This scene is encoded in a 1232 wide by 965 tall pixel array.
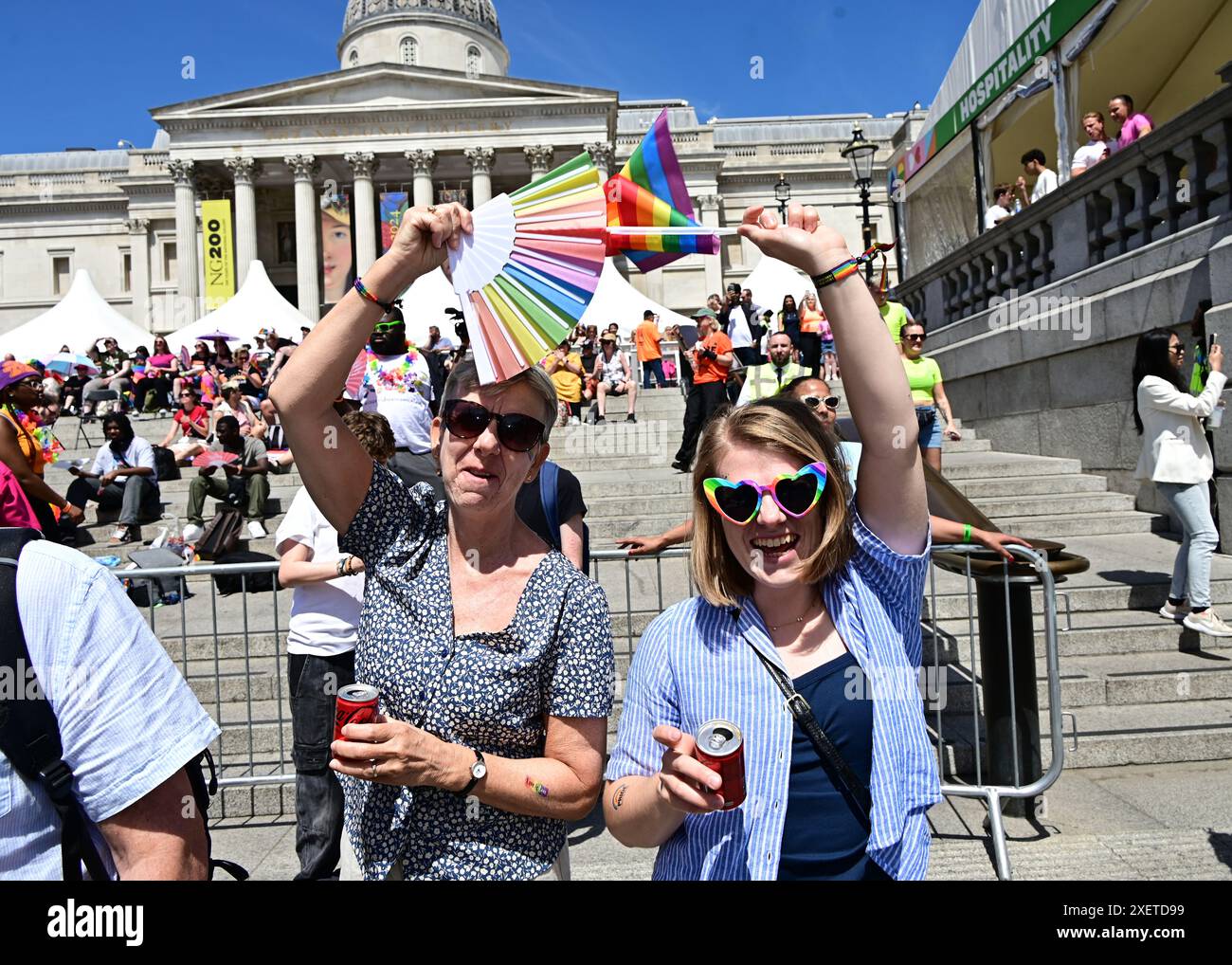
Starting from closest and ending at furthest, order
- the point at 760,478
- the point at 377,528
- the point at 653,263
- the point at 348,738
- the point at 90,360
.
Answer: the point at 348,738, the point at 760,478, the point at 377,528, the point at 653,263, the point at 90,360

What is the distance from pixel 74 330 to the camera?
30.5m

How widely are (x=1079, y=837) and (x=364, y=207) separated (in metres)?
53.3

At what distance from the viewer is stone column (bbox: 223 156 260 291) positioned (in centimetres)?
5288

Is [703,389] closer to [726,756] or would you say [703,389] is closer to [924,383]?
[924,383]

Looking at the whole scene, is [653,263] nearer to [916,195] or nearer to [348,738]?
[348,738]

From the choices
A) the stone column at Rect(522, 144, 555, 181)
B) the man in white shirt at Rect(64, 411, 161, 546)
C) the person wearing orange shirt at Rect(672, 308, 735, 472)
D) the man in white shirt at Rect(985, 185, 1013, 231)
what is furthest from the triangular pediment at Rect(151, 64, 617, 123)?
the man in white shirt at Rect(64, 411, 161, 546)

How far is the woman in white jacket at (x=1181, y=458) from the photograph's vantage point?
20.2 feet

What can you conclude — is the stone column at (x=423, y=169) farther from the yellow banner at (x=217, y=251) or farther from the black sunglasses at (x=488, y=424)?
the black sunglasses at (x=488, y=424)

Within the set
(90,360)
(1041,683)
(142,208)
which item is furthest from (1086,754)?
(142,208)

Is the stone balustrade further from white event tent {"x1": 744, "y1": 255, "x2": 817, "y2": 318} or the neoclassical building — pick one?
the neoclassical building

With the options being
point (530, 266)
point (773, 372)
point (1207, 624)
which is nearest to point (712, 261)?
point (773, 372)

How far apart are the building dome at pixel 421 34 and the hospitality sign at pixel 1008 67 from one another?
53.0 m

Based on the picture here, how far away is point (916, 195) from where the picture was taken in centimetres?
2012
